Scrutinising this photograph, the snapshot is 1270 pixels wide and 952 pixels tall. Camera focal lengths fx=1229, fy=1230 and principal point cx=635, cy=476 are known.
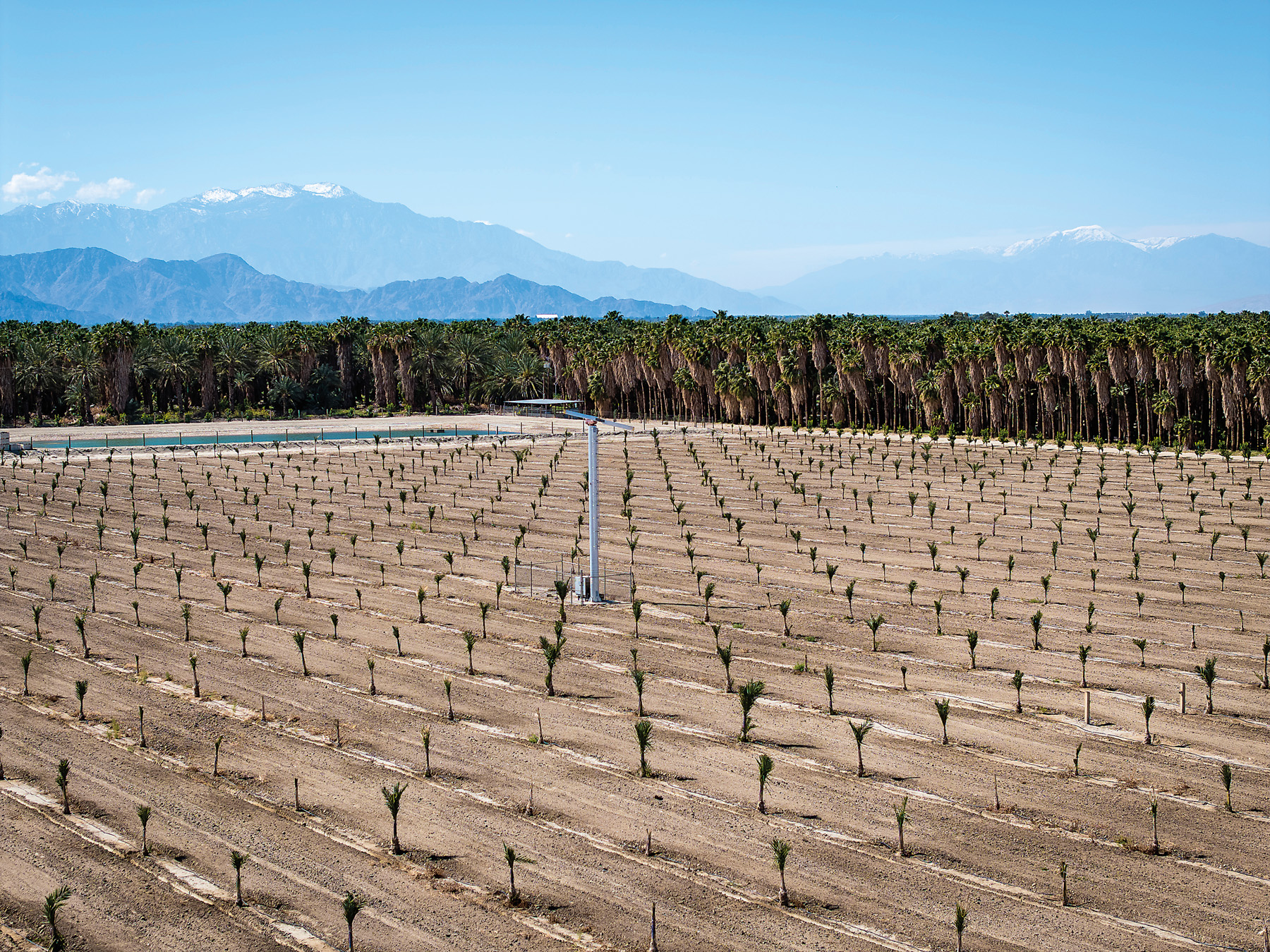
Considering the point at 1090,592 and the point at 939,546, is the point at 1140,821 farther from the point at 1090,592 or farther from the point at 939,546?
the point at 939,546

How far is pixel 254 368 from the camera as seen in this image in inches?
5600

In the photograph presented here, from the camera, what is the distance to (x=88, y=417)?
129000mm

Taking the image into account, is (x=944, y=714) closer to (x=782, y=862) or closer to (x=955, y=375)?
(x=782, y=862)

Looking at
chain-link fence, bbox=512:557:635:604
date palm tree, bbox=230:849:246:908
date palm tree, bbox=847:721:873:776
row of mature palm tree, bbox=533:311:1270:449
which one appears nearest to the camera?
date palm tree, bbox=230:849:246:908

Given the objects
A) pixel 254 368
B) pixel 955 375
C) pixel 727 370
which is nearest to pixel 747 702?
pixel 955 375

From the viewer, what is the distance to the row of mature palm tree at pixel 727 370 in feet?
317

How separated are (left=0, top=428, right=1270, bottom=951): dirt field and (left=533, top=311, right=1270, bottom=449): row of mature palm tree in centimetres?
4274

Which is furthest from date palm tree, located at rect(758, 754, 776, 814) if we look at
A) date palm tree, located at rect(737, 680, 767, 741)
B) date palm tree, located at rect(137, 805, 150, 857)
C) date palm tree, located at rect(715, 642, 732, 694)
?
date palm tree, located at rect(137, 805, 150, 857)

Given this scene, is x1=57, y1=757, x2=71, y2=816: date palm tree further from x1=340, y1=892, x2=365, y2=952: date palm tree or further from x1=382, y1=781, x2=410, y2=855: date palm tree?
x1=340, y1=892, x2=365, y2=952: date palm tree

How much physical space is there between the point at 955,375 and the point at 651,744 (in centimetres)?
8927

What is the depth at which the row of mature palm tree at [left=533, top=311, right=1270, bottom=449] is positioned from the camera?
307 ft

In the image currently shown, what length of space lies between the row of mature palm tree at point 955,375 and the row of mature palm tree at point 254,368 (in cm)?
1130

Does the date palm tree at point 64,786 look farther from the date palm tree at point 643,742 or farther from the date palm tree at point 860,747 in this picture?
the date palm tree at point 860,747

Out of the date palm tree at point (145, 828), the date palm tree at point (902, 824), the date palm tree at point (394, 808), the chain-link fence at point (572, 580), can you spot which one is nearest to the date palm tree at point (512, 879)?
the date palm tree at point (394, 808)
